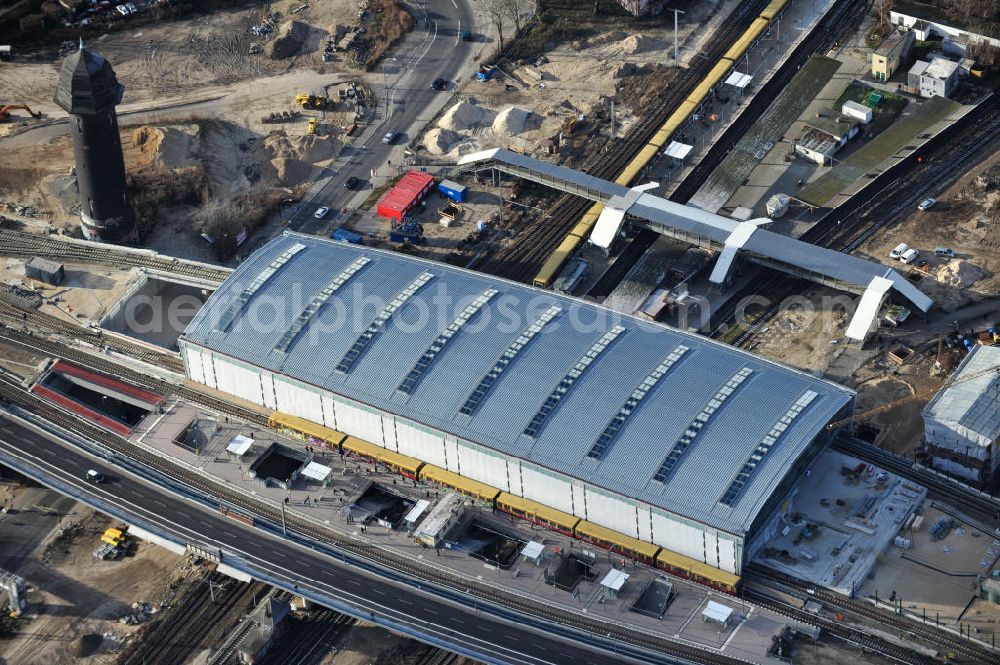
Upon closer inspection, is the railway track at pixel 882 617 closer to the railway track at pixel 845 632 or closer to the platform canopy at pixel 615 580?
the railway track at pixel 845 632

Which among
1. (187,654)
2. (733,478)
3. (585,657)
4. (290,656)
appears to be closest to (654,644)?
(585,657)

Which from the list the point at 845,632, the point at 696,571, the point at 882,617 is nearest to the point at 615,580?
the point at 696,571

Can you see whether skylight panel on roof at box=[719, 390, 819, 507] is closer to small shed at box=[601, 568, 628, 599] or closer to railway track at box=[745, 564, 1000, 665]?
railway track at box=[745, 564, 1000, 665]

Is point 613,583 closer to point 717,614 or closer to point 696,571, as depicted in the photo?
point 696,571

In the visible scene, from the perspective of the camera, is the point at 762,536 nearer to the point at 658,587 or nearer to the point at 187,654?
the point at 658,587

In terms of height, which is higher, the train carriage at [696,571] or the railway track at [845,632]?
the train carriage at [696,571]

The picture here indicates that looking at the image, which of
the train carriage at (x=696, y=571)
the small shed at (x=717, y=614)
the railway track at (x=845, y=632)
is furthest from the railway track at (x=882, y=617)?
the small shed at (x=717, y=614)
